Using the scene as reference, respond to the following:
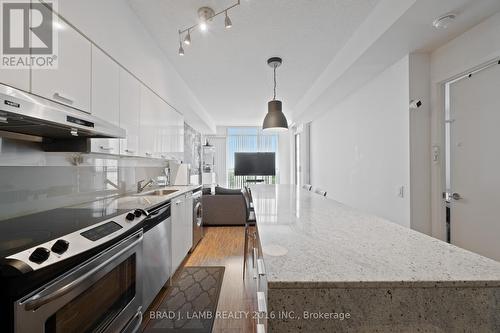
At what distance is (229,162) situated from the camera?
762 cm

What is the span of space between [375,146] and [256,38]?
2002mm

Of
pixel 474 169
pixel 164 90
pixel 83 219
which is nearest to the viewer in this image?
pixel 83 219

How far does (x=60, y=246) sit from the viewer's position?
0.88 metres

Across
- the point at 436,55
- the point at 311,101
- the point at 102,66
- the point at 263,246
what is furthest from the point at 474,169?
the point at 102,66

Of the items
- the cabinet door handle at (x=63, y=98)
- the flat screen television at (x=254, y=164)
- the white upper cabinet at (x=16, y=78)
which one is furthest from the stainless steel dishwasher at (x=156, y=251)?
the flat screen television at (x=254, y=164)

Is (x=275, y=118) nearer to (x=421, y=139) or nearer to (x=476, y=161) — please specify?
(x=421, y=139)

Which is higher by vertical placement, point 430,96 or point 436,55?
point 436,55

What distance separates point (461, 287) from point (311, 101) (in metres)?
3.84

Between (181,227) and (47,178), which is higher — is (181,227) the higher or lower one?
the lower one

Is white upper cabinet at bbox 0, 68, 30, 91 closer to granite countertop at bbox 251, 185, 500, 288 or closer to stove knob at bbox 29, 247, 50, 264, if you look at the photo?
stove knob at bbox 29, 247, 50, 264

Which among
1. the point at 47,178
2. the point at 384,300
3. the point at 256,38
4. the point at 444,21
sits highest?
the point at 256,38

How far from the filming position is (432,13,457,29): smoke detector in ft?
5.21

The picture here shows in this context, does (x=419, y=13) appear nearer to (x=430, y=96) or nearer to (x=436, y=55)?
(x=436, y=55)

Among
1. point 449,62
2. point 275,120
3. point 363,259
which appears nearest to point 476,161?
point 449,62
